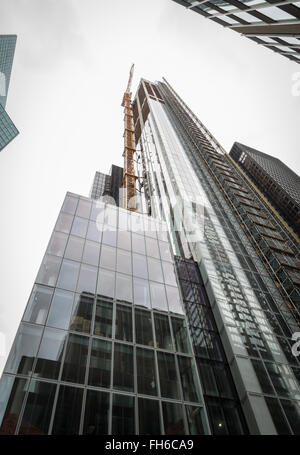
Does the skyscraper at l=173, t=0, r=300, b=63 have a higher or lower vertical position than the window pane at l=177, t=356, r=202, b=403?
higher

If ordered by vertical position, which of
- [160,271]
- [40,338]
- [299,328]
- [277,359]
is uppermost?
[160,271]

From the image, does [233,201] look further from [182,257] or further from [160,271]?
[160,271]

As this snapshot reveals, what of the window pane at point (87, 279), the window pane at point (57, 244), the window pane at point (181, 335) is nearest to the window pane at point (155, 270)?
the window pane at point (181, 335)

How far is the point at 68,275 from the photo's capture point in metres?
17.7

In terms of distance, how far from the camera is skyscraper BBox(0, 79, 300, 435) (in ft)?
39.2

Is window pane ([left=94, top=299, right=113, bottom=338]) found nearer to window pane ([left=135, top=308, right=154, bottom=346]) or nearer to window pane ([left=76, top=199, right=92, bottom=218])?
window pane ([left=135, top=308, right=154, bottom=346])

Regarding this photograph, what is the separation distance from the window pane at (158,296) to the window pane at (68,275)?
539cm

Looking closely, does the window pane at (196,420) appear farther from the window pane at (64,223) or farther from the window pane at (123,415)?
the window pane at (64,223)

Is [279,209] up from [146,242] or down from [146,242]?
up

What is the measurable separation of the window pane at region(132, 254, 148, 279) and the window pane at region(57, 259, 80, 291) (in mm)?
4381

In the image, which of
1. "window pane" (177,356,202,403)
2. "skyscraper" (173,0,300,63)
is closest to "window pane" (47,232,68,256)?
"window pane" (177,356,202,403)

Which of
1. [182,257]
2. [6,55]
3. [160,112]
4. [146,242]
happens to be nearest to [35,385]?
[146,242]

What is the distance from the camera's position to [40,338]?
44.2 ft
